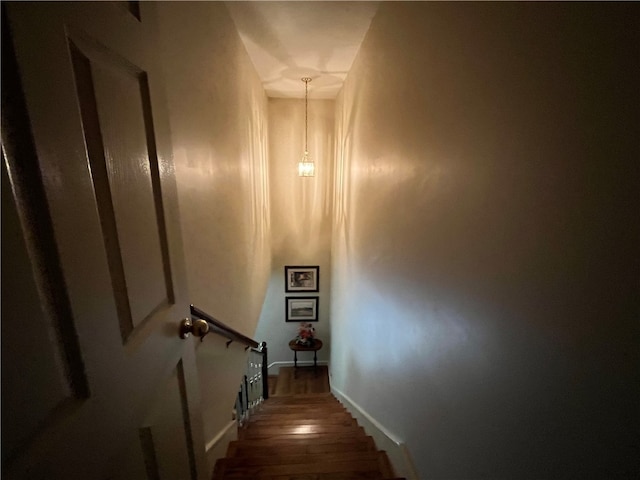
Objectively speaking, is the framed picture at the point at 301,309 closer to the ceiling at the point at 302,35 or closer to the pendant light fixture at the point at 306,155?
the pendant light fixture at the point at 306,155

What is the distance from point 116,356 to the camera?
66cm

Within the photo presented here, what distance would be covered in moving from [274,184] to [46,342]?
4.58 metres

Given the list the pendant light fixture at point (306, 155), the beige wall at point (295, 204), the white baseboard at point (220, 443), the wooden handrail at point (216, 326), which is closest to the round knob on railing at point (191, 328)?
the wooden handrail at point (216, 326)

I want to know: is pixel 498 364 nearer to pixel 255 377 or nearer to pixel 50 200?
pixel 50 200

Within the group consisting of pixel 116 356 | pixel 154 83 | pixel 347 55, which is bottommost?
pixel 116 356

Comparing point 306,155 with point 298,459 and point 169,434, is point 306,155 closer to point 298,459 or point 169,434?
point 298,459

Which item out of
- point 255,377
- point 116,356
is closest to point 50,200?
point 116,356

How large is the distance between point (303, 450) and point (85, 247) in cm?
211

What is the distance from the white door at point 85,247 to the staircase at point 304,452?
3.60ft

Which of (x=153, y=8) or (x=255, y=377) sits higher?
(x=153, y=8)

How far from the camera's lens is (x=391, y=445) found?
6.13ft

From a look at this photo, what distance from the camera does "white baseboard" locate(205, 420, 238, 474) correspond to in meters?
1.79

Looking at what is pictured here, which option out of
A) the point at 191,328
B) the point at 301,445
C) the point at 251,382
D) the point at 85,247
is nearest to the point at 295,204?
Result: the point at 251,382

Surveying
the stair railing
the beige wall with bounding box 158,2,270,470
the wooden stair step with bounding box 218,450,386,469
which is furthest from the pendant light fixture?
the wooden stair step with bounding box 218,450,386,469
